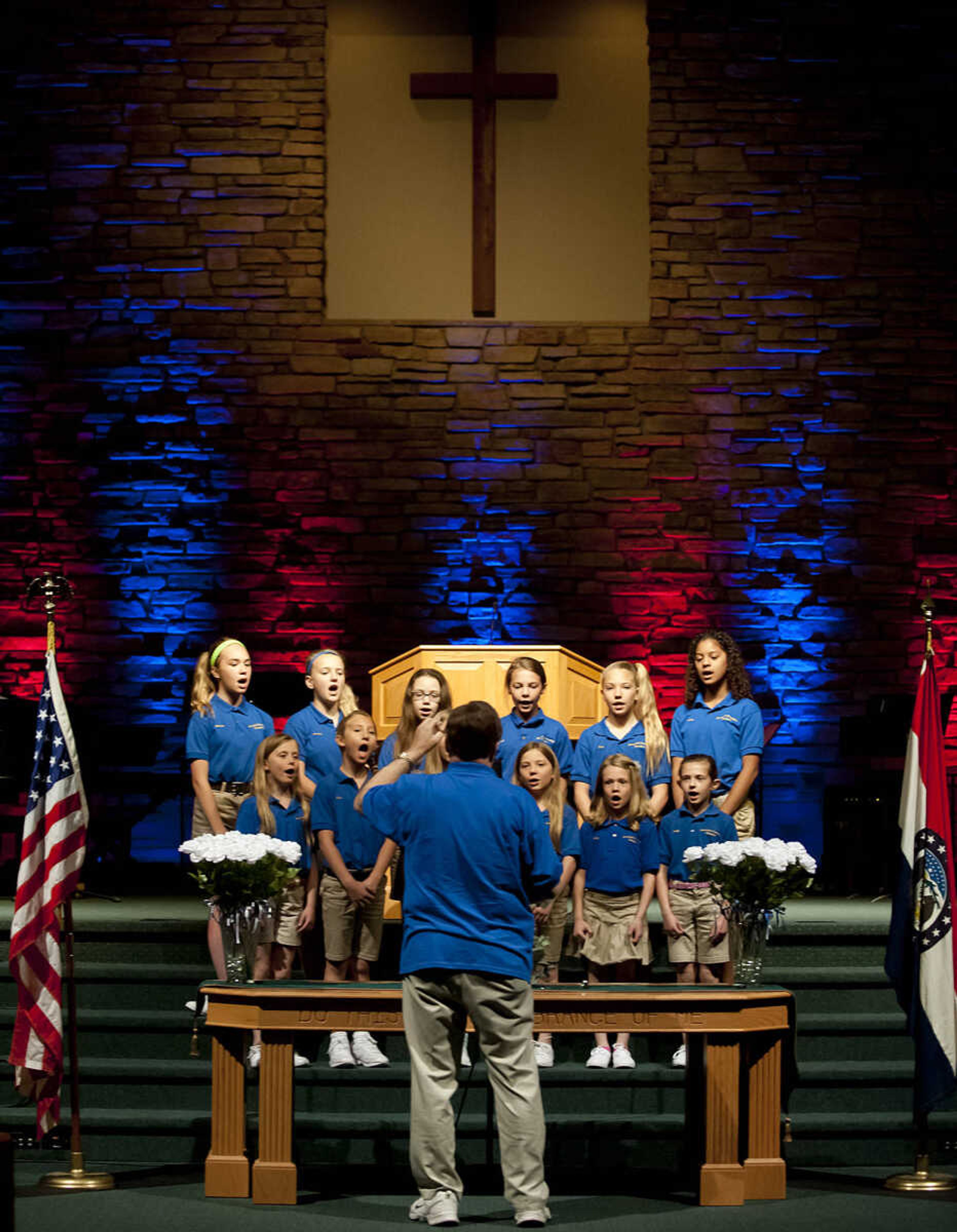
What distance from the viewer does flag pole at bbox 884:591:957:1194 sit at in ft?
18.5

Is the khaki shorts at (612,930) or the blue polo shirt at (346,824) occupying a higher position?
the blue polo shirt at (346,824)

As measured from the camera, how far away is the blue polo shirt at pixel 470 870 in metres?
4.97

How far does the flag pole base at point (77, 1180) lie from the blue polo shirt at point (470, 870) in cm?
143

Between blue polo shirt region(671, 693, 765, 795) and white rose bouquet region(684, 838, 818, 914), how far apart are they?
1194 millimetres

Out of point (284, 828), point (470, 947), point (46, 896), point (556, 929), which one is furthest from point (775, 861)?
point (46, 896)

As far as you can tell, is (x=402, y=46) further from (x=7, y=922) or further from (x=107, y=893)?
(x=7, y=922)

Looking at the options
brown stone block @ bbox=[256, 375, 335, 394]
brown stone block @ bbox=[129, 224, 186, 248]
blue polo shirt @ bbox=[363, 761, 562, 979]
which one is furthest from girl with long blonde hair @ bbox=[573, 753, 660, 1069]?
brown stone block @ bbox=[129, 224, 186, 248]

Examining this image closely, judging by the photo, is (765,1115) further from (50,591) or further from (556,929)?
(50,591)

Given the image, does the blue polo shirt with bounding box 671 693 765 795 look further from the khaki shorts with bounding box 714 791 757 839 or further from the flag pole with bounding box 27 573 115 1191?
the flag pole with bounding box 27 573 115 1191

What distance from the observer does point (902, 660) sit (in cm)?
1088

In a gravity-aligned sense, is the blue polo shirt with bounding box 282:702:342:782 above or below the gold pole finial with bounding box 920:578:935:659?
below

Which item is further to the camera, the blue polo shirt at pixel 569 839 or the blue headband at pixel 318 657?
the blue headband at pixel 318 657

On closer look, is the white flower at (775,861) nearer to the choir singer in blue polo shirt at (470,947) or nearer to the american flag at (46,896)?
the choir singer in blue polo shirt at (470,947)

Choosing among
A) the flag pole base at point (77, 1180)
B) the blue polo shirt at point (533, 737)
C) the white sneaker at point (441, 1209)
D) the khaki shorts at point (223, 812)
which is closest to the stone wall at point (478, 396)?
the blue polo shirt at point (533, 737)
